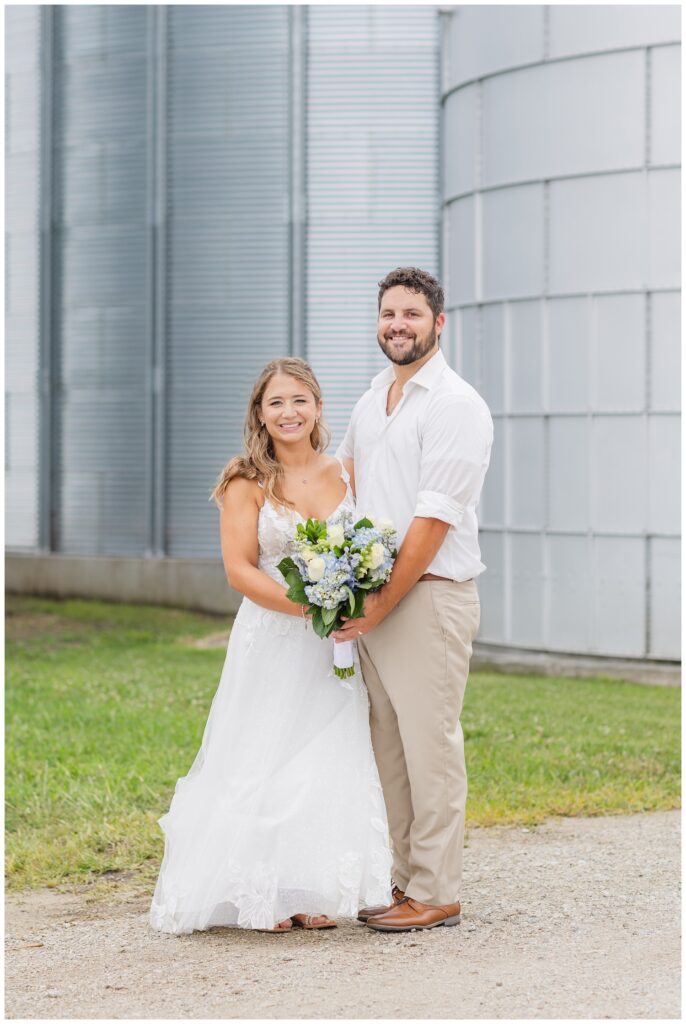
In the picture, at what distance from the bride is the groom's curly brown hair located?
1.57 ft

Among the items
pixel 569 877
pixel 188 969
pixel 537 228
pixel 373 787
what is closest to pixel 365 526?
pixel 373 787

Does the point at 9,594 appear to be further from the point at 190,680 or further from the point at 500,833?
the point at 500,833

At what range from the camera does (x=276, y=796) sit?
5.07 m

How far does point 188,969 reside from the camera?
185 inches

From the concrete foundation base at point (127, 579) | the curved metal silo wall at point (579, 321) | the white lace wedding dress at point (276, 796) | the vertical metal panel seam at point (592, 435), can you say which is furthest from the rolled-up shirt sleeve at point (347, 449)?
the concrete foundation base at point (127, 579)

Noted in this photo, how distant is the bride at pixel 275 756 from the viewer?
5000 mm

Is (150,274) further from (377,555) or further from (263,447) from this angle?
(377,555)

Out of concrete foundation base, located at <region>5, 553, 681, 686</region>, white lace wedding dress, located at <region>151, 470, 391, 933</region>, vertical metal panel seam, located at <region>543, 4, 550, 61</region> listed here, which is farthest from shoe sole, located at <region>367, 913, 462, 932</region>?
concrete foundation base, located at <region>5, 553, 681, 686</region>

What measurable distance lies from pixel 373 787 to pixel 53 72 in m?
16.4

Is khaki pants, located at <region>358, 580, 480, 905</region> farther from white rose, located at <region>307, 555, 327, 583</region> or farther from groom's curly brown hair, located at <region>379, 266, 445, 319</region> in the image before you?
groom's curly brown hair, located at <region>379, 266, 445, 319</region>

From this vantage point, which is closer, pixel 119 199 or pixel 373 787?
pixel 373 787

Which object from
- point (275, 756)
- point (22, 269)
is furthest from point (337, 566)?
point (22, 269)

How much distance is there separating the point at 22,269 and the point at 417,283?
15.7 meters

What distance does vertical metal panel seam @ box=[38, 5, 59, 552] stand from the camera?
19359 mm
